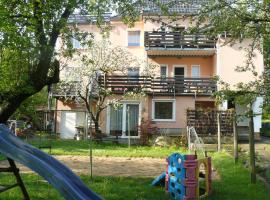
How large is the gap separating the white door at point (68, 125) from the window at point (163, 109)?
6.68 meters

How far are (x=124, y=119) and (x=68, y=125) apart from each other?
5.25 m

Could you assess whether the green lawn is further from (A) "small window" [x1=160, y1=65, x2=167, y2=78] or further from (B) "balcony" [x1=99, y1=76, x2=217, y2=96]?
(A) "small window" [x1=160, y1=65, x2=167, y2=78]

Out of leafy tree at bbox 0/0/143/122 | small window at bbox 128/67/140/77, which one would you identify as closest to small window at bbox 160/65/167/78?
small window at bbox 128/67/140/77

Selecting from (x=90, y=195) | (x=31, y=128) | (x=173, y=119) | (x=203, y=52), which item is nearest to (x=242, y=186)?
(x=90, y=195)

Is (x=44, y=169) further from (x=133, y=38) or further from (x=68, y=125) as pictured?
(x=133, y=38)

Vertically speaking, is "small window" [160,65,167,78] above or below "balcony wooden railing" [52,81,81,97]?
above

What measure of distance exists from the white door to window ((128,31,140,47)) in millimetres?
7302

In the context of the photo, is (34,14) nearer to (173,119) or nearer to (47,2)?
(47,2)

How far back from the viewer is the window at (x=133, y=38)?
37.0m

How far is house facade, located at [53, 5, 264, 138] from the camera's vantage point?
105 feet

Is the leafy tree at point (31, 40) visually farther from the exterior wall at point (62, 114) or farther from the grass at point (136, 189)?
the exterior wall at point (62, 114)

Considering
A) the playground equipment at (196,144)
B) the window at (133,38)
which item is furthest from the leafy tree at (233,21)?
the window at (133,38)

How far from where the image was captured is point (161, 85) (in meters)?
32.2

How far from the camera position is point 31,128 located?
117 feet
